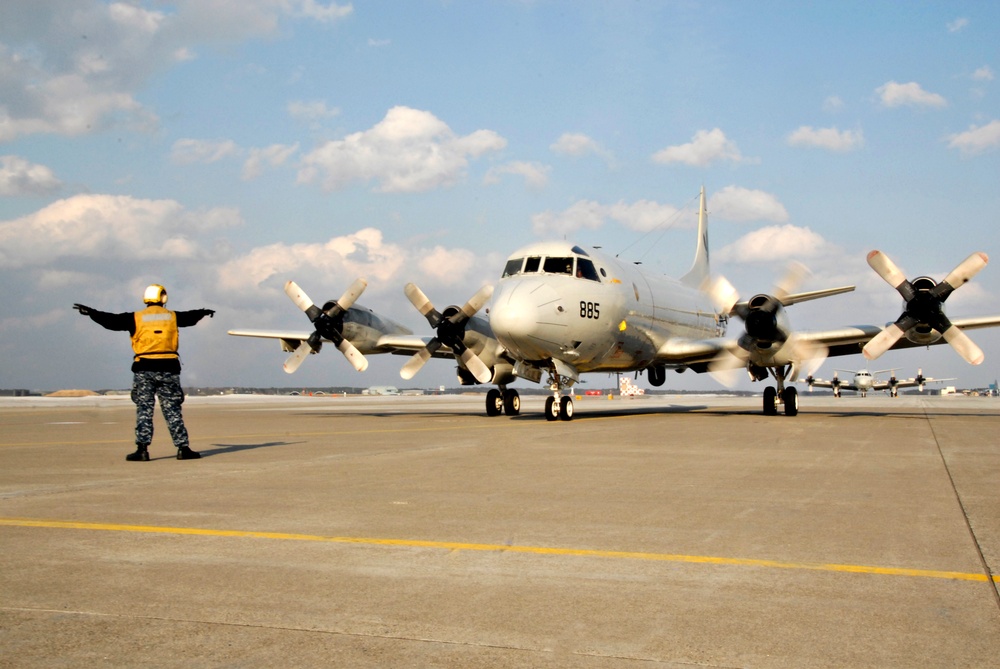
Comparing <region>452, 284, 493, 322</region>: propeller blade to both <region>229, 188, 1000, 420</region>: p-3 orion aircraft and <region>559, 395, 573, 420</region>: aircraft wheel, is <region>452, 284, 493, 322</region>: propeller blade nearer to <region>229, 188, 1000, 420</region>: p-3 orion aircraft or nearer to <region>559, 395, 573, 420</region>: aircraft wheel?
<region>229, 188, 1000, 420</region>: p-3 orion aircraft

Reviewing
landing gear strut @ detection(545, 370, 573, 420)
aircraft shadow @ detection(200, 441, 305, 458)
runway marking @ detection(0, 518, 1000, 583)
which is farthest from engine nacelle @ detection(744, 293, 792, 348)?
runway marking @ detection(0, 518, 1000, 583)

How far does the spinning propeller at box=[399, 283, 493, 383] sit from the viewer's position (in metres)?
25.5

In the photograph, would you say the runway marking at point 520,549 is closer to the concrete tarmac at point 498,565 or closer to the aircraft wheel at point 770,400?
the concrete tarmac at point 498,565

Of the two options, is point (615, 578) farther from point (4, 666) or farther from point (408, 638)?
point (4, 666)

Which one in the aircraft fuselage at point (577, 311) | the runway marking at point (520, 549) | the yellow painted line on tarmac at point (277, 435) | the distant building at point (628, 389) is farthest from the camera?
the distant building at point (628, 389)

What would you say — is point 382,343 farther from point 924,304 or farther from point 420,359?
point 924,304

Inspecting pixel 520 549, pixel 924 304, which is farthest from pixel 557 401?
pixel 520 549

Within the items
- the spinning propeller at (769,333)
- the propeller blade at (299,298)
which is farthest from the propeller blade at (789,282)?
the propeller blade at (299,298)

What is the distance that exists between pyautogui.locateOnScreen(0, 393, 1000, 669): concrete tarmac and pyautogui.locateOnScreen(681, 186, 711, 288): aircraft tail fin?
30.0 m

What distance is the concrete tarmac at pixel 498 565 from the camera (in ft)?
11.9

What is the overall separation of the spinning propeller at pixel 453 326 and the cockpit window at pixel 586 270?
3089mm

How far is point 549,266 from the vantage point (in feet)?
75.0

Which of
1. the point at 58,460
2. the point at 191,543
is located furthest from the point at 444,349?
the point at 191,543

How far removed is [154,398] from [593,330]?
13783 millimetres
